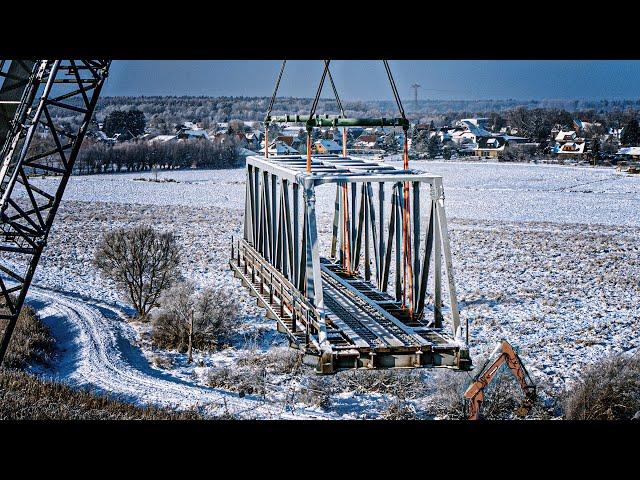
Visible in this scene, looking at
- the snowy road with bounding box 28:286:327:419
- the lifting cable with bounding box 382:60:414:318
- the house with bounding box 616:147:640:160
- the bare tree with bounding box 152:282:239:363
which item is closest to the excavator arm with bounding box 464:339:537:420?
the snowy road with bounding box 28:286:327:419

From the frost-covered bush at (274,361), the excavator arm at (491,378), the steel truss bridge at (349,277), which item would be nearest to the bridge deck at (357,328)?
the steel truss bridge at (349,277)

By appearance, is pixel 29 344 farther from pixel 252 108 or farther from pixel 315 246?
pixel 252 108

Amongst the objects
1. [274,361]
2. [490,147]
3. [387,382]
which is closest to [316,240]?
[387,382]

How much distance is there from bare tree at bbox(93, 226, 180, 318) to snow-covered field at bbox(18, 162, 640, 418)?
71cm

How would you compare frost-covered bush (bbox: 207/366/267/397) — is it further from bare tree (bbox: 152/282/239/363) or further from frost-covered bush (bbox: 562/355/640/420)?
frost-covered bush (bbox: 562/355/640/420)

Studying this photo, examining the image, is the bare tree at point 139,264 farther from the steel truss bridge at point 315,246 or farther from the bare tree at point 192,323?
the steel truss bridge at point 315,246

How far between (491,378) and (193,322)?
7.69m

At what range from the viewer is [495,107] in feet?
299

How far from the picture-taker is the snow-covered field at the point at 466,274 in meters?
16.5

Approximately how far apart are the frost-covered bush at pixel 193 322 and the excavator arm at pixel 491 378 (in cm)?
693

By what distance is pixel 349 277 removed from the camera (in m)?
12.4

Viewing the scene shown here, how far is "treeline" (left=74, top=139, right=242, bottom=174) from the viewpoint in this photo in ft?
196
